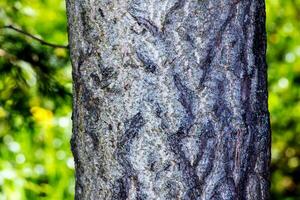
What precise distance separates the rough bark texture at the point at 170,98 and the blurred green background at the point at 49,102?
124 centimetres

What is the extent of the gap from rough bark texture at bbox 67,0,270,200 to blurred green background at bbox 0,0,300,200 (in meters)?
1.24

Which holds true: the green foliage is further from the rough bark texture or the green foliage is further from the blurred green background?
the rough bark texture

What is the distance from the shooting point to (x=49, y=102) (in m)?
2.78

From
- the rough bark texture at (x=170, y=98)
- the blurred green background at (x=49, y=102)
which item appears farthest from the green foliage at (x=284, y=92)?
the rough bark texture at (x=170, y=98)

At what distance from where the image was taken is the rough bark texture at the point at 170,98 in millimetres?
1180

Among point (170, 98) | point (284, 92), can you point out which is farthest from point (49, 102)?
point (284, 92)

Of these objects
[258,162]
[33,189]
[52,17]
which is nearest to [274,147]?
[52,17]

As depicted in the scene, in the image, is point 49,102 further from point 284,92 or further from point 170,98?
point 284,92

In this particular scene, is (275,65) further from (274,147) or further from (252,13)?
(252,13)

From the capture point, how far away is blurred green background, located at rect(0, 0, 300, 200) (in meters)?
Answer: 2.46

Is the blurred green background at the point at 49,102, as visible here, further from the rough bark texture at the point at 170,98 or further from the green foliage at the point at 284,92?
the rough bark texture at the point at 170,98

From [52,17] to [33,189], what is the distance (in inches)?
69.1

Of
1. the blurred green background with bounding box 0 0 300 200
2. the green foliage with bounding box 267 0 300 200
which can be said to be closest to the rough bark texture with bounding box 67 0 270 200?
the blurred green background with bounding box 0 0 300 200

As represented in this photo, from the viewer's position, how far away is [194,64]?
1.19 m
